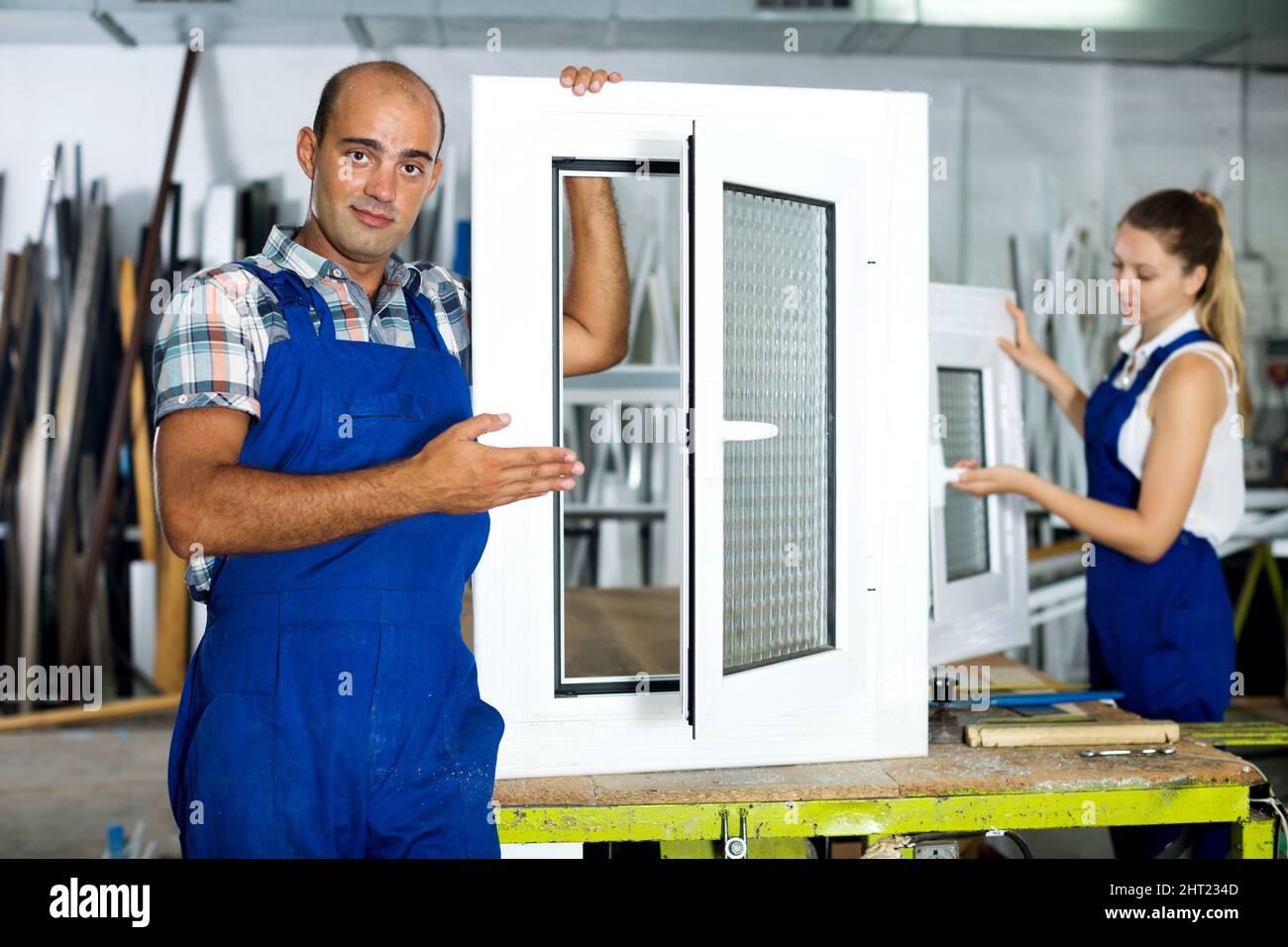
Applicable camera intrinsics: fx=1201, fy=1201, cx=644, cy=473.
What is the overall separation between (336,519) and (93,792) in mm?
3207

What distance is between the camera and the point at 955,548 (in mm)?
2570

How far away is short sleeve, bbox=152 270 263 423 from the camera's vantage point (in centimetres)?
168

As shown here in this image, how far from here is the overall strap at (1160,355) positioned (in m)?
2.47

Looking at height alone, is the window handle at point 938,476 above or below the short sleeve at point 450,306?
below

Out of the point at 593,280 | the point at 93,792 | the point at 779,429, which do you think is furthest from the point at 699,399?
the point at 93,792

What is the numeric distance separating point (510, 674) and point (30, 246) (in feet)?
13.6

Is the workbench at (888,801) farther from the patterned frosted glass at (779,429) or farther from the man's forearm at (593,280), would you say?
the man's forearm at (593,280)

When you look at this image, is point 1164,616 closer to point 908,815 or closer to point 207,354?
point 908,815

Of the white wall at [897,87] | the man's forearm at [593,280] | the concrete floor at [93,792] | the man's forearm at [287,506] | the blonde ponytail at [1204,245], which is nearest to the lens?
the man's forearm at [287,506]

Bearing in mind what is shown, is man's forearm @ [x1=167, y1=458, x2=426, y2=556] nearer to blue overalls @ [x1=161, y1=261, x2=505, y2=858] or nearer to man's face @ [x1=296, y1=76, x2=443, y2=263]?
blue overalls @ [x1=161, y1=261, x2=505, y2=858]

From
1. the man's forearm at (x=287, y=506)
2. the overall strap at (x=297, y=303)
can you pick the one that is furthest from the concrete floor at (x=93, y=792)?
the overall strap at (x=297, y=303)

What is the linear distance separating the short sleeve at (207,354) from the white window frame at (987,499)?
52.4 inches
